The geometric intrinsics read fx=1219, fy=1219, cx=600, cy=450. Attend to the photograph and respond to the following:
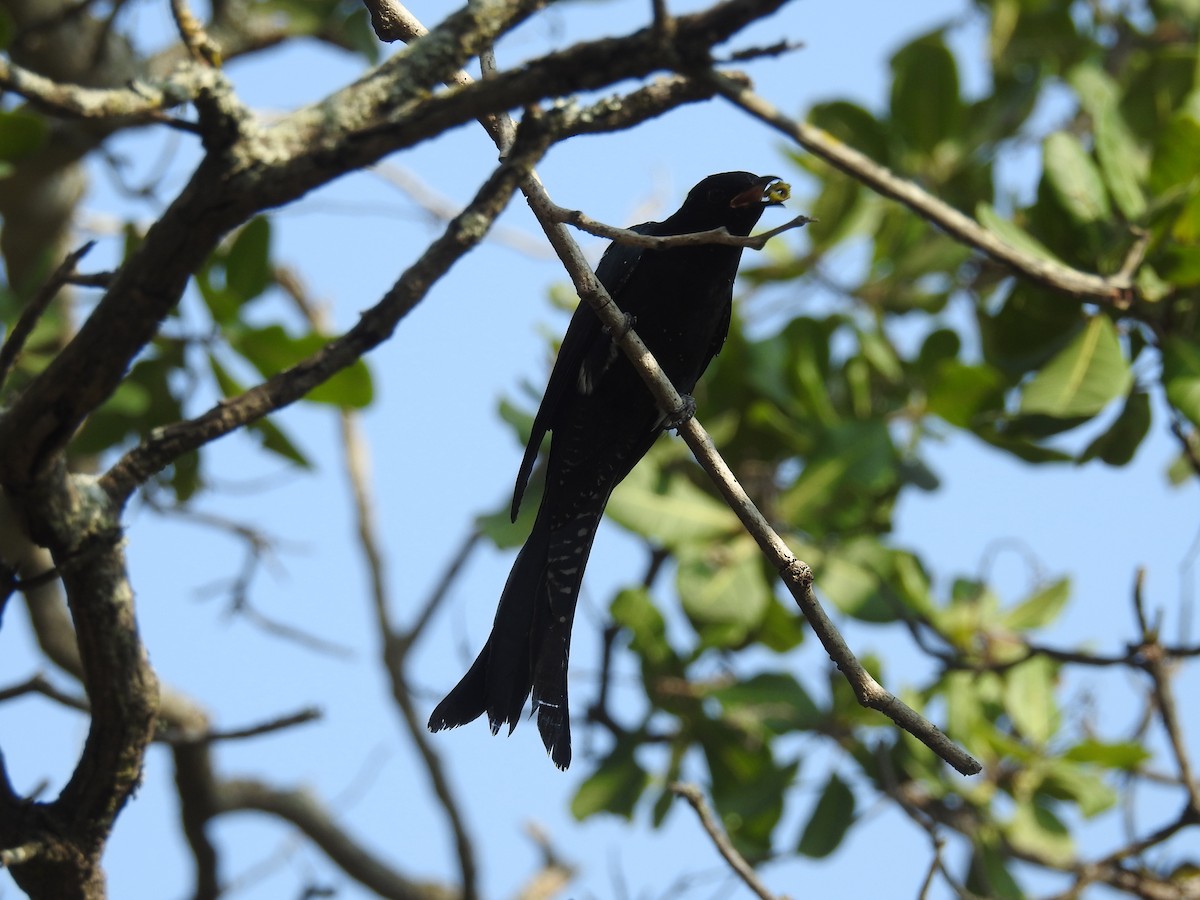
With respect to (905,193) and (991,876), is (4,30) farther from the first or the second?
(991,876)

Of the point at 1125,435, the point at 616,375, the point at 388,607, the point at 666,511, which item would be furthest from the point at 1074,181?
the point at 388,607

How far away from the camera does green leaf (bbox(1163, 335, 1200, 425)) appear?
3141 millimetres

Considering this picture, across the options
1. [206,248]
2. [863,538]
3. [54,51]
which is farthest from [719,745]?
[54,51]

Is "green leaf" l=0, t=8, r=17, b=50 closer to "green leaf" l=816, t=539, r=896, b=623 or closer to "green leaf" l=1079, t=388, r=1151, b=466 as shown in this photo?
"green leaf" l=816, t=539, r=896, b=623

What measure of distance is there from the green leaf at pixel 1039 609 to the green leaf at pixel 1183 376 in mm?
1436

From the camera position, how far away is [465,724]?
252 centimetres

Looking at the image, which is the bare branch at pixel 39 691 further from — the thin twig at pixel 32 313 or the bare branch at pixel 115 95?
the bare branch at pixel 115 95

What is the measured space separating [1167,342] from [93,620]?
9.17ft

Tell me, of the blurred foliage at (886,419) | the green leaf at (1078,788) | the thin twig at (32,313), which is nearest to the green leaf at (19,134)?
the blurred foliage at (886,419)

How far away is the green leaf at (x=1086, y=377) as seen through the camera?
3291mm

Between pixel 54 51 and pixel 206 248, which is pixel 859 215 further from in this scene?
pixel 206 248

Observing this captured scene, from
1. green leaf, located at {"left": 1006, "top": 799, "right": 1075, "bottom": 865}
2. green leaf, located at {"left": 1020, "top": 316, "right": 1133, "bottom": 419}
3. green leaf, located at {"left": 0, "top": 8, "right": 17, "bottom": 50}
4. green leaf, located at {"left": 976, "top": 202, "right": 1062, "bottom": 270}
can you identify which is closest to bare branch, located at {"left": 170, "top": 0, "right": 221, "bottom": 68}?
green leaf, located at {"left": 976, "top": 202, "right": 1062, "bottom": 270}

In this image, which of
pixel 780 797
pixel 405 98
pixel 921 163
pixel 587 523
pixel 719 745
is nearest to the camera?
pixel 405 98

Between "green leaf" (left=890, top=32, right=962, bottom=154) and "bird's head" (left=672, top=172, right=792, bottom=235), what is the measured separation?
140 cm
